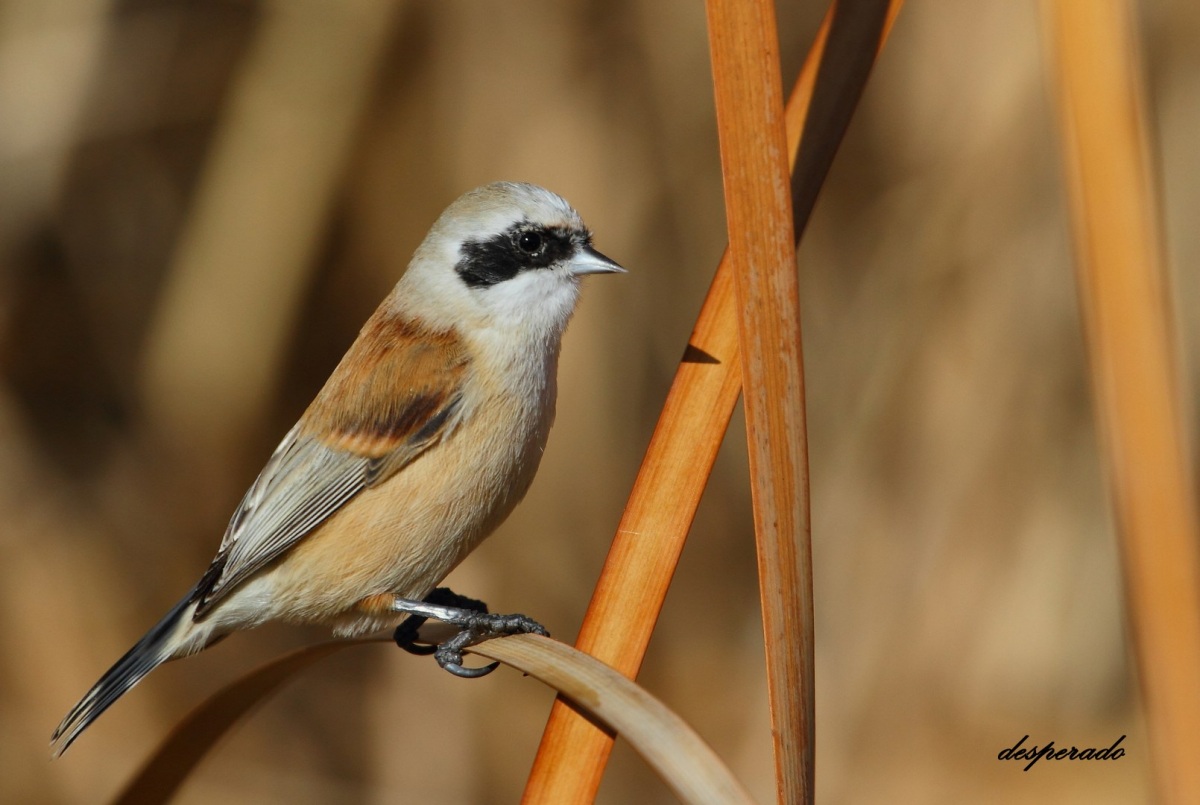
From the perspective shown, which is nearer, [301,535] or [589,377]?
[301,535]

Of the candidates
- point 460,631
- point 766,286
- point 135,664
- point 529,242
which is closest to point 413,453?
point 460,631

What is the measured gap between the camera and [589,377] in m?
3.64

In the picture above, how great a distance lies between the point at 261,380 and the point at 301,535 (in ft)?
4.00

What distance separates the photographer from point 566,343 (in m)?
3.57

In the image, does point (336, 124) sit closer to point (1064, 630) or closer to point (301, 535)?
point (301, 535)

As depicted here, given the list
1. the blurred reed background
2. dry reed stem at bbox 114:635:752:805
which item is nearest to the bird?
dry reed stem at bbox 114:635:752:805

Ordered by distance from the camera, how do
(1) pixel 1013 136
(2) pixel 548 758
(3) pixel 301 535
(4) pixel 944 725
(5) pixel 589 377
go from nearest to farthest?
1. (2) pixel 548 758
2. (3) pixel 301 535
3. (1) pixel 1013 136
4. (4) pixel 944 725
5. (5) pixel 589 377

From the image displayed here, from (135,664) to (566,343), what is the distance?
1.76 m

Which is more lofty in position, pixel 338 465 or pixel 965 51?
pixel 965 51

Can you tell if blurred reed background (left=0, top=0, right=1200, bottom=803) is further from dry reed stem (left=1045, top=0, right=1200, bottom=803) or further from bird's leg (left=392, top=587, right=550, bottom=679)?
dry reed stem (left=1045, top=0, right=1200, bottom=803)

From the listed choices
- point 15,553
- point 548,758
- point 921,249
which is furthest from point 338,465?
point 921,249

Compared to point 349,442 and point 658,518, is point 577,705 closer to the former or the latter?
point 658,518

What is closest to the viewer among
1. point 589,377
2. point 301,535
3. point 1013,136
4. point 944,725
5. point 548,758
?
point 548,758

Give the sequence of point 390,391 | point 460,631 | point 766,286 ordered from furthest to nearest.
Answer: point 390,391 → point 460,631 → point 766,286
